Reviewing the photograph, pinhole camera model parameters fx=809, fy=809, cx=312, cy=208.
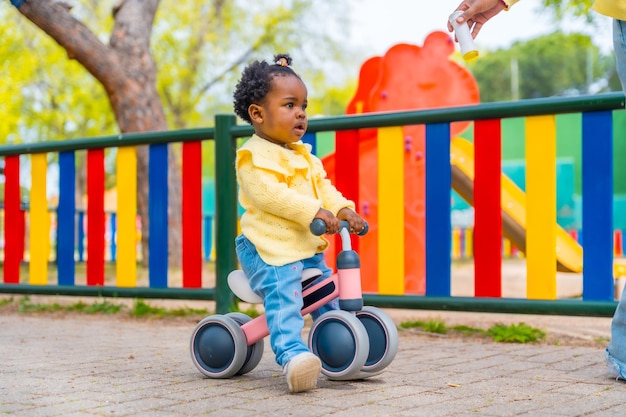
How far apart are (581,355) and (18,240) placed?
4233 mm

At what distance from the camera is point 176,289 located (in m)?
5.34

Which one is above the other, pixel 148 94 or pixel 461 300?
pixel 148 94

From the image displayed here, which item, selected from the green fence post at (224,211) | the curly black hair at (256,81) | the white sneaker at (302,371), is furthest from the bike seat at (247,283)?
the green fence post at (224,211)

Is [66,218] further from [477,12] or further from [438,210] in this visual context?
[477,12]

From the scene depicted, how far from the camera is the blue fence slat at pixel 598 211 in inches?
165

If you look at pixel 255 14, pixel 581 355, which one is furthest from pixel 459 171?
pixel 255 14

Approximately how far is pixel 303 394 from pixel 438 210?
2.01 m

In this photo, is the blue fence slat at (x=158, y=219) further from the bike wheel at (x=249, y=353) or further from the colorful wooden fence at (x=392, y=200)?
the bike wheel at (x=249, y=353)

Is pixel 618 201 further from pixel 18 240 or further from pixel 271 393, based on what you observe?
pixel 271 393

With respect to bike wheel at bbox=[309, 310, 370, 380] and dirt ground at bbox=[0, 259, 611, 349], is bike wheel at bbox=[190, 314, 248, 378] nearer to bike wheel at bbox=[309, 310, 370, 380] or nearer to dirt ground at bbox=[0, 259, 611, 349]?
bike wheel at bbox=[309, 310, 370, 380]

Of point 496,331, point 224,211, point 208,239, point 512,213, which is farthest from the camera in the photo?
point 208,239

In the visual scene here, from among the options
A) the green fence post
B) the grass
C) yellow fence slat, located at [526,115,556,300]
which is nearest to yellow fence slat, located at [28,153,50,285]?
the green fence post

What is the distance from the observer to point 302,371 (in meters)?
2.78

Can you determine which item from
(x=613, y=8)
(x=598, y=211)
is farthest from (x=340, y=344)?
(x=598, y=211)
